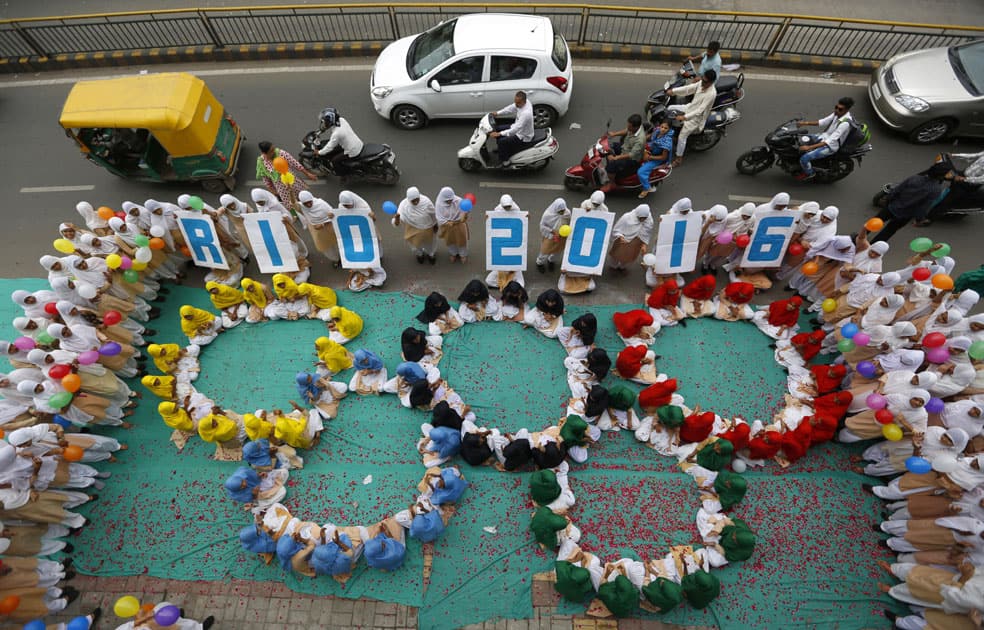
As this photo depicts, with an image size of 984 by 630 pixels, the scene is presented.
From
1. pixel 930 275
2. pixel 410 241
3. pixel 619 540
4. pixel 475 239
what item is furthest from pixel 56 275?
pixel 930 275

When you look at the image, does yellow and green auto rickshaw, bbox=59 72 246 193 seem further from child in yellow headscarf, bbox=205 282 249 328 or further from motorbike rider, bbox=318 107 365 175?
A: child in yellow headscarf, bbox=205 282 249 328

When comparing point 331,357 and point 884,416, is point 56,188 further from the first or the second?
point 884,416

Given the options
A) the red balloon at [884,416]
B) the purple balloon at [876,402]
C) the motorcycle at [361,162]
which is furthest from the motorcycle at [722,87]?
the red balloon at [884,416]

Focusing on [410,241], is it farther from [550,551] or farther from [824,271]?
[824,271]

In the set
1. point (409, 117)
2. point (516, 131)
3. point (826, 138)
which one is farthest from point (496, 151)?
point (826, 138)

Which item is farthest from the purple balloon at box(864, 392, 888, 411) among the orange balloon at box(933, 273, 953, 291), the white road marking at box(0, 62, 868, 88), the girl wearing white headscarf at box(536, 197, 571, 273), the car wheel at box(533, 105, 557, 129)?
the white road marking at box(0, 62, 868, 88)

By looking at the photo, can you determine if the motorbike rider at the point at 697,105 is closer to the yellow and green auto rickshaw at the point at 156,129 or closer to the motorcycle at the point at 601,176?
the motorcycle at the point at 601,176
